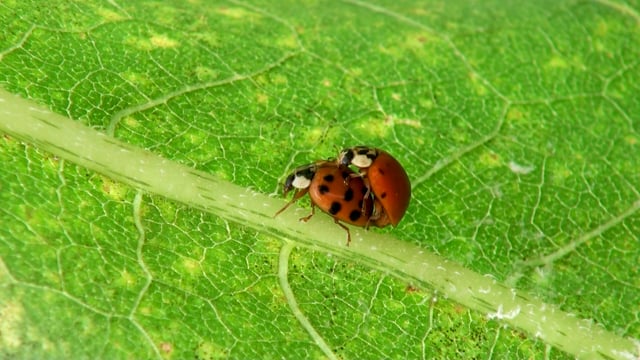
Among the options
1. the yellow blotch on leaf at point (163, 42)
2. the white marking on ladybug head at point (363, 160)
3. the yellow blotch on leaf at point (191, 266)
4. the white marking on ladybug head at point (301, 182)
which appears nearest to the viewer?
the yellow blotch on leaf at point (191, 266)

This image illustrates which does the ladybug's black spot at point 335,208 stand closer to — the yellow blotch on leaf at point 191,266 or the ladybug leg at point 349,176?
the ladybug leg at point 349,176

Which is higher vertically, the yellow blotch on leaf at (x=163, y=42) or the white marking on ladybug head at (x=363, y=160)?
the yellow blotch on leaf at (x=163, y=42)

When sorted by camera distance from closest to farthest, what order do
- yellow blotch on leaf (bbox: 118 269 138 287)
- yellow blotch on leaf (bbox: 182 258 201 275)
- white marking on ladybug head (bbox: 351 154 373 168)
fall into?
yellow blotch on leaf (bbox: 118 269 138 287)
yellow blotch on leaf (bbox: 182 258 201 275)
white marking on ladybug head (bbox: 351 154 373 168)

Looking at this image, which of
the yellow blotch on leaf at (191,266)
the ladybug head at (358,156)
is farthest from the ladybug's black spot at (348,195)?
the yellow blotch on leaf at (191,266)

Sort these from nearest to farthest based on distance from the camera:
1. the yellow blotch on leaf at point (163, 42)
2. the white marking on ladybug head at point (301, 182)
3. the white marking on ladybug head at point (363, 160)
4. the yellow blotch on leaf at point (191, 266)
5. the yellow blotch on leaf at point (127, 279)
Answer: the yellow blotch on leaf at point (127, 279), the yellow blotch on leaf at point (191, 266), the white marking on ladybug head at point (301, 182), the white marking on ladybug head at point (363, 160), the yellow blotch on leaf at point (163, 42)

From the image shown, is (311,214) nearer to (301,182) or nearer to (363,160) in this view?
(301,182)

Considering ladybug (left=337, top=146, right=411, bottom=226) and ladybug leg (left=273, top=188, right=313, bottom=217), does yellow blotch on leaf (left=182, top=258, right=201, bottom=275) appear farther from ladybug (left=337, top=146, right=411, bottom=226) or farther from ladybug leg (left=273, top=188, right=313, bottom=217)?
ladybug (left=337, top=146, right=411, bottom=226)

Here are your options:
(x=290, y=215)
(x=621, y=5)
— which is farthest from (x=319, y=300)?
(x=621, y=5)

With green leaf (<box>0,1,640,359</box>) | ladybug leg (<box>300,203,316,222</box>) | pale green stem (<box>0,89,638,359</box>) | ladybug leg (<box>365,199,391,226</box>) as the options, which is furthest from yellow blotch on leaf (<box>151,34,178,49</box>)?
ladybug leg (<box>365,199,391,226</box>)
